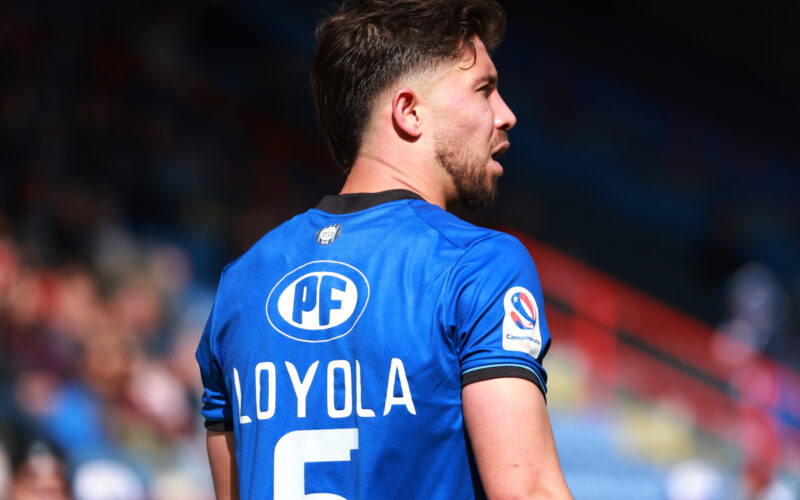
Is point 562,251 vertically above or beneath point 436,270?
above

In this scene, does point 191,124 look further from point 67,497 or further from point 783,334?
point 783,334

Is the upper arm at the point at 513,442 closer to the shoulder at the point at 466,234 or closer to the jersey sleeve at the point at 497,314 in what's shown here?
the jersey sleeve at the point at 497,314

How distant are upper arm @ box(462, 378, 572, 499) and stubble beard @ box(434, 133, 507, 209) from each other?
396 mm

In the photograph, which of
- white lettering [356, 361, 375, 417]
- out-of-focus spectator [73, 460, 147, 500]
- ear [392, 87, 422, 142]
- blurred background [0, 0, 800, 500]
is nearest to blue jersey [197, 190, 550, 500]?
white lettering [356, 361, 375, 417]

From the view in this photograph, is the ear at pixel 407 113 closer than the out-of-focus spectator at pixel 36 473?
Yes

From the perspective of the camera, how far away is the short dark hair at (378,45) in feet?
4.91

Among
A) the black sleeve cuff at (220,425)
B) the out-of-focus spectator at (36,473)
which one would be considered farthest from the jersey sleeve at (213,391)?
the out-of-focus spectator at (36,473)

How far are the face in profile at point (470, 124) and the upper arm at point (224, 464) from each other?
571 mm

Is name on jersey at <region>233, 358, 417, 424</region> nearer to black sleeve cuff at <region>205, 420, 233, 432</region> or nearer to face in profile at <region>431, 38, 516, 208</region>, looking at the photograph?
black sleeve cuff at <region>205, 420, 233, 432</region>

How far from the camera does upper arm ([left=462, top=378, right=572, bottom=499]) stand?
4.02 ft

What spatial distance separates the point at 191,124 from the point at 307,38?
8.46 ft

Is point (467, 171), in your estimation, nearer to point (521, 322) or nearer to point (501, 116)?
point (501, 116)

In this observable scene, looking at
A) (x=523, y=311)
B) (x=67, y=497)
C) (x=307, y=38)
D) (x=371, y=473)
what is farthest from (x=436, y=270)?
(x=307, y=38)

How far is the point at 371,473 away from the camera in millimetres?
1314
